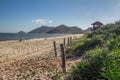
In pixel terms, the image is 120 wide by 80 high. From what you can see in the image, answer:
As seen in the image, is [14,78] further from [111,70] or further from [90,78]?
[111,70]

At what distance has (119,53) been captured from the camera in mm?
6637

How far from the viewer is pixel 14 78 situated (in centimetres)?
1008

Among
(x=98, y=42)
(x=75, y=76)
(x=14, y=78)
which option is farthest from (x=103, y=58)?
(x=98, y=42)

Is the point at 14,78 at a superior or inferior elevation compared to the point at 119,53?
inferior

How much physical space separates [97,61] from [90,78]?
22.2 inches

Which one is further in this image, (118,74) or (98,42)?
(98,42)

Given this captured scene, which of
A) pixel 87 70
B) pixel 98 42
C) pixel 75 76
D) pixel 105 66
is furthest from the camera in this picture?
pixel 98 42

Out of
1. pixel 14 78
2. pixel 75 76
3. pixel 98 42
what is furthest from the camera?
pixel 98 42

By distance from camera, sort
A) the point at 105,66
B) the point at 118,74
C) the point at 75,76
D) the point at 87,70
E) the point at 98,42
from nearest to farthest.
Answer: the point at 118,74 → the point at 105,66 → the point at 87,70 → the point at 75,76 → the point at 98,42

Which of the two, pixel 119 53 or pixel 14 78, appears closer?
pixel 119 53

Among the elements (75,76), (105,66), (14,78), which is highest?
(105,66)

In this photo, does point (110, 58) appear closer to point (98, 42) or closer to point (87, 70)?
point (87, 70)

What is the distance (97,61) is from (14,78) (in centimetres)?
533

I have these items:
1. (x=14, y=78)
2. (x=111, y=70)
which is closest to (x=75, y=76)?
(x=111, y=70)
